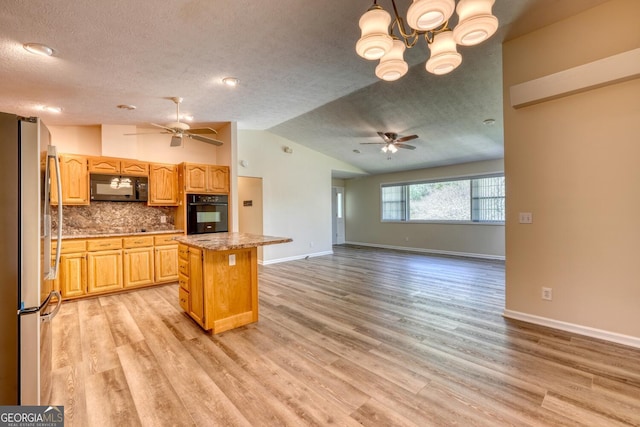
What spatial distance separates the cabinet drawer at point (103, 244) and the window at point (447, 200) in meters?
7.07

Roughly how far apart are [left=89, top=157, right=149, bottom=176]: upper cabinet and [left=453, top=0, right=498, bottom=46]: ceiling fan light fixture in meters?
4.88

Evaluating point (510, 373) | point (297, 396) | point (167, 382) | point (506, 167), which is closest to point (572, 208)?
point (506, 167)

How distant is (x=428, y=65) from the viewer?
2.06 meters

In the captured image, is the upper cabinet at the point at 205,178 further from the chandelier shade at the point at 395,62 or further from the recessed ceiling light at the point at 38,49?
the chandelier shade at the point at 395,62

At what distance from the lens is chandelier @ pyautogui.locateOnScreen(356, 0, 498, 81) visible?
5.07 ft

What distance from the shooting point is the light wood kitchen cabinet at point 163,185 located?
15.8 ft

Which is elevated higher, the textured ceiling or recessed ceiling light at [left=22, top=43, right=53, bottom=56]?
the textured ceiling

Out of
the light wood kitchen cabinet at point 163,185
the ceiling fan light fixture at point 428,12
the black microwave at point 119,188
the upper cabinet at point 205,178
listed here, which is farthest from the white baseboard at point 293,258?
the ceiling fan light fixture at point 428,12

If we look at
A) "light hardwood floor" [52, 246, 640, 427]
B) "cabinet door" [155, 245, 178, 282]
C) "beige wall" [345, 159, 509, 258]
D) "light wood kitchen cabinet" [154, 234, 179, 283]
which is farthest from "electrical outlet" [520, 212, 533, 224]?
"cabinet door" [155, 245, 178, 282]

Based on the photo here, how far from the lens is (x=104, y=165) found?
4406 millimetres

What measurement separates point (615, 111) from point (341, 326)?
10.7 feet

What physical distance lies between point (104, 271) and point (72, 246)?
0.53m

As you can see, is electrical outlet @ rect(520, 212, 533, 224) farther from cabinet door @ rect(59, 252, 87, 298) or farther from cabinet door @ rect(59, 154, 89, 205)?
cabinet door @ rect(59, 154, 89, 205)
